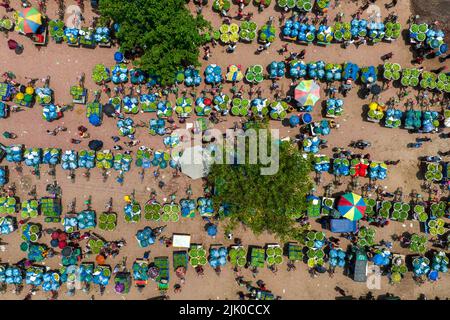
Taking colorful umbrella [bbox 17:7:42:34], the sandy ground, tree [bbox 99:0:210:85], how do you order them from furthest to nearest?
the sandy ground, colorful umbrella [bbox 17:7:42:34], tree [bbox 99:0:210:85]

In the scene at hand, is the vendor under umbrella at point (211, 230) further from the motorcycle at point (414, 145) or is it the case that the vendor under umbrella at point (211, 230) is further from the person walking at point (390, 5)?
the person walking at point (390, 5)

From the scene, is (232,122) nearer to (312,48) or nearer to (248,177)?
(248,177)

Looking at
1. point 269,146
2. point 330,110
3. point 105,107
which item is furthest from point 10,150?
point 330,110

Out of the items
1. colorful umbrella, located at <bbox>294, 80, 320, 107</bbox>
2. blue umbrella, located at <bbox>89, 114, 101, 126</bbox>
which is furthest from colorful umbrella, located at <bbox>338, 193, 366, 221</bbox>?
blue umbrella, located at <bbox>89, 114, 101, 126</bbox>

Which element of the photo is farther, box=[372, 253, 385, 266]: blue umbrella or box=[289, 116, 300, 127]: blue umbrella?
box=[289, 116, 300, 127]: blue umbrella

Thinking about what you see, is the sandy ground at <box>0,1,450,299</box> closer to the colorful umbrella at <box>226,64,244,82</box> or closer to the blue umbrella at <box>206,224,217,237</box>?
the blue umbrella at <box>206,224,217,237</box>

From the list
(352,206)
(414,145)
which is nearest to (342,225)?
(352,206)
